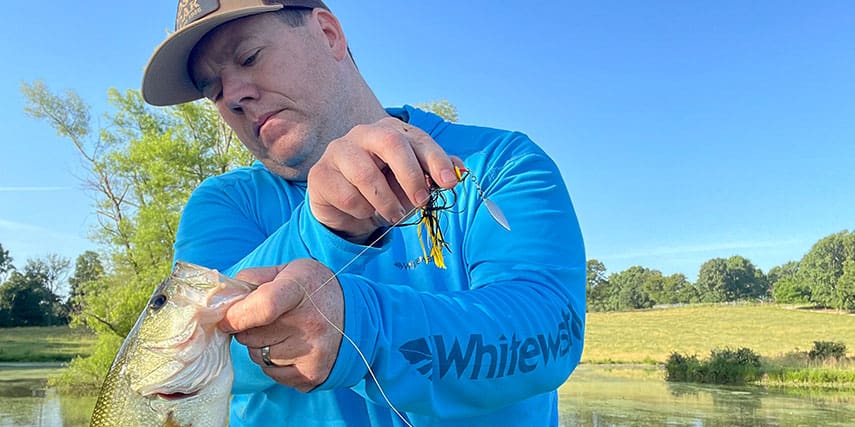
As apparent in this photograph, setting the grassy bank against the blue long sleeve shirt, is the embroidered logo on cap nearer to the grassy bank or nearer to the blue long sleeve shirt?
the blue long sleeve shirt

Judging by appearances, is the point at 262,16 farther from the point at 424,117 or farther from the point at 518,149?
the point at 518,149

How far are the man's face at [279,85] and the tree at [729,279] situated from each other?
52636 mm

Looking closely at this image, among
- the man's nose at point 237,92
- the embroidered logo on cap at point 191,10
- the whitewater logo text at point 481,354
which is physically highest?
the embroidered logo on cap at point 191,10

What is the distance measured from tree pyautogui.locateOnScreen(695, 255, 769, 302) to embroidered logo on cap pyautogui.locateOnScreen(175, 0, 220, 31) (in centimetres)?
5281

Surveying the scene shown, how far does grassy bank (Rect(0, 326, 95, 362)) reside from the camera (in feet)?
81.3

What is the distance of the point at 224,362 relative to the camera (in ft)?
3.58

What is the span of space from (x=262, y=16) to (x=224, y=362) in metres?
1.04

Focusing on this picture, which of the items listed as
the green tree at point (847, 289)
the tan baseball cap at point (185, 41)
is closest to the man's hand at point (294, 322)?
the tan baseball cap at point (185, 41)

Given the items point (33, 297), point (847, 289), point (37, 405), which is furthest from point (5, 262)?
point (847, 289)

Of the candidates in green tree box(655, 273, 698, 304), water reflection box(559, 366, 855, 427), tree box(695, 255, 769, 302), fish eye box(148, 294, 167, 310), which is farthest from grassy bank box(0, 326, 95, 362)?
tree box(695, 255, 769, 302)

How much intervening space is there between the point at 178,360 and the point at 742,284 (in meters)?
58.7

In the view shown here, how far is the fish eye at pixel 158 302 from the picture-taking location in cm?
109

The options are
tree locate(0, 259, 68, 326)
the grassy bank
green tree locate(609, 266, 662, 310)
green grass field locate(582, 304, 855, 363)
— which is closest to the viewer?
the grassy bank

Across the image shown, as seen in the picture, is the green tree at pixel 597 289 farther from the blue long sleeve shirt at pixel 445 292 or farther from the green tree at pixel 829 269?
the blue long sleeve shirt at pixel 445 292
